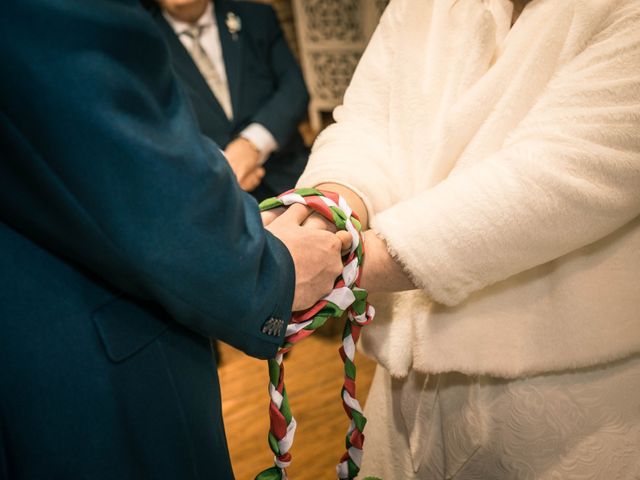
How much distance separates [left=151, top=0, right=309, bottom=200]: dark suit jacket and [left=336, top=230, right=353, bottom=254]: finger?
4.01ft

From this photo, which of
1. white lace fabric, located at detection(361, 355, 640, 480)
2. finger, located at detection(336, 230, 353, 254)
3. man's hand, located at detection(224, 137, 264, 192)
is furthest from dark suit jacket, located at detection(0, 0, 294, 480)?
man's hand, located at detection(224, 137, 264, 192)

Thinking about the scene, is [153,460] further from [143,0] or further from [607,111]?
[143,0]

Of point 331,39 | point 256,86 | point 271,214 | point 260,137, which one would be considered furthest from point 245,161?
point 331,39

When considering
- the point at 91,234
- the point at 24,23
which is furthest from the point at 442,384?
the point at 24,23

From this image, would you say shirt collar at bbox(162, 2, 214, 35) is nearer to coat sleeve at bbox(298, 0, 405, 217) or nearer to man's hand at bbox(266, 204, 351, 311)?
coat sleeve at bbox(298, 0, 405, 217)

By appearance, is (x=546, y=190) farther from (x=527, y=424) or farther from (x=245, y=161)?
(x=245, y=161)

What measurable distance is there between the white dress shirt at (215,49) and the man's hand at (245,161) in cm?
2

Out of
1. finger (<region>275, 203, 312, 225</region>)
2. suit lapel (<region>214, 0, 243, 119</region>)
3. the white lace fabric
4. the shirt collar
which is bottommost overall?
the white lace fabric

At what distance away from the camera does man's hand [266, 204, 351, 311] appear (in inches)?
24.1

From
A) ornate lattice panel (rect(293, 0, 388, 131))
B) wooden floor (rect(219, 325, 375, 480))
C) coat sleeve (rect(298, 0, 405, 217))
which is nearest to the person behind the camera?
coat sleeve (rect(298, 0, 405, 217))

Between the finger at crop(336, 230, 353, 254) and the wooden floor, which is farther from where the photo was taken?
the wooden floor

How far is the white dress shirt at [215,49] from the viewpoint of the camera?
70.4 inches

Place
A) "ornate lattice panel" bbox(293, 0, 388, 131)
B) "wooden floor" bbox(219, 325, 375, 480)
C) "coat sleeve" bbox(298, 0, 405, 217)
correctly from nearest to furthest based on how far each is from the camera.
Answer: "coat sleeve" bbox(298, 0, 405, 217)
"wooden floor" bbox(219, 325, 375, 480)
"ornate lattice panel" bbox(293, 0, 388, 131)

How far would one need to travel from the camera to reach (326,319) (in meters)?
0.66
